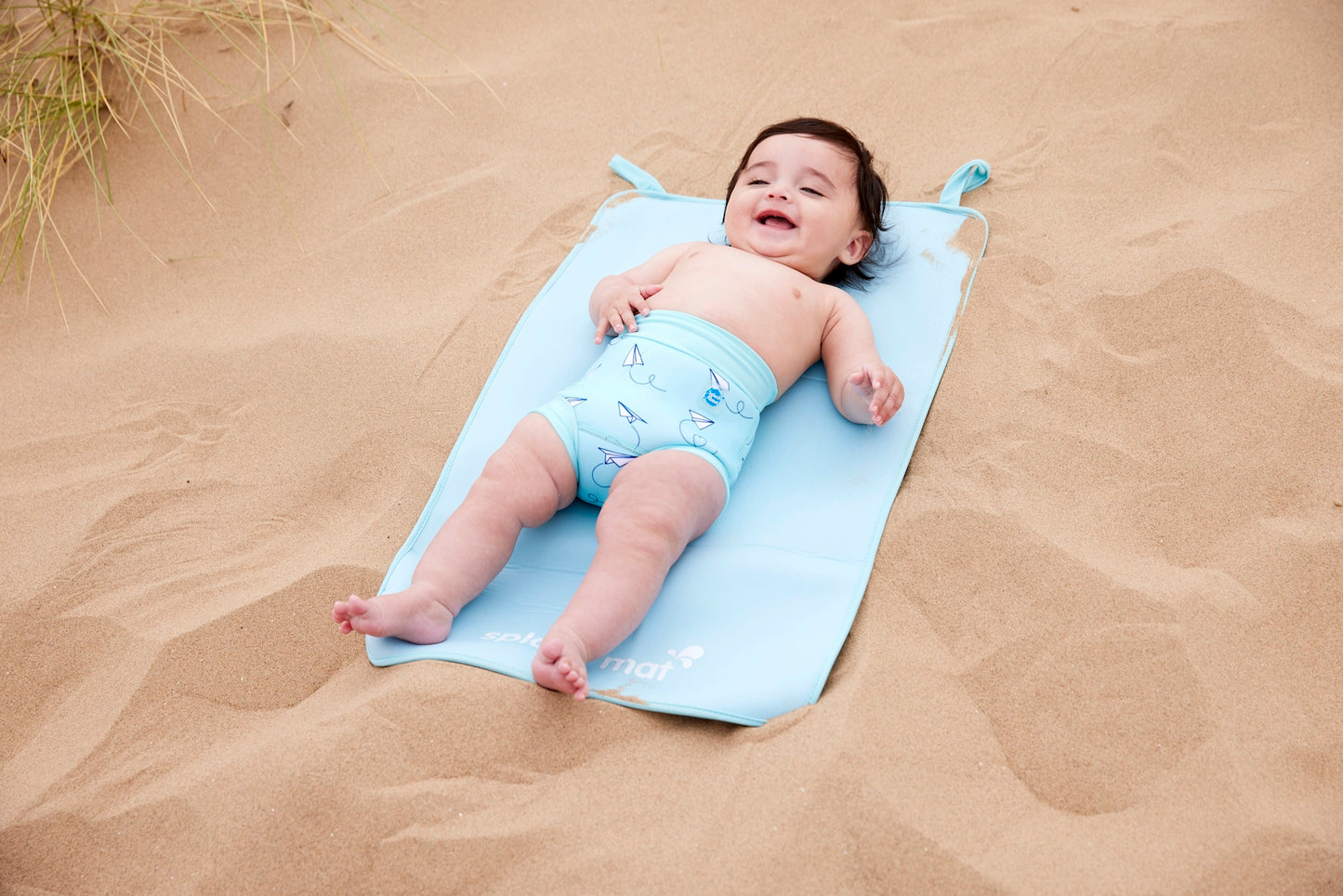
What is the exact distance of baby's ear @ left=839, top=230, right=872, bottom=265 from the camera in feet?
8.43

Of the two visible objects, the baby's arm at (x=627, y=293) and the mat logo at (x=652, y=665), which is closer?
the mat logo at (x=652, y=665)

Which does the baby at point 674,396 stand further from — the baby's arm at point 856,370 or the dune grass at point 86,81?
the dune grass at point 86,81

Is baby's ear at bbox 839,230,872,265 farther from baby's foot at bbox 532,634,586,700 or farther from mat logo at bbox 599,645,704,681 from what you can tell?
baby's foot at bbox 532,634,586,700

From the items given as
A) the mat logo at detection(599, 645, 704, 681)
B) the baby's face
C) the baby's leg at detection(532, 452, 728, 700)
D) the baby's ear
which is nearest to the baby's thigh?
the baby's leg at detection(532, 452, 728, 700)

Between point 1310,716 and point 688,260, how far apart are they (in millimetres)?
1696

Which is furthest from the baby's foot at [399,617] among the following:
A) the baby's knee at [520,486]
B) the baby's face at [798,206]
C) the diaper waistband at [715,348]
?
the baby's face at [798,206]

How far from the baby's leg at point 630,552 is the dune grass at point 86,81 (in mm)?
1978

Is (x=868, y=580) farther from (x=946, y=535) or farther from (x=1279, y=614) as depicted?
(x=1279, y=614)

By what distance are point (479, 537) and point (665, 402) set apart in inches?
20.5

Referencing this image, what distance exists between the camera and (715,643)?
1.88m

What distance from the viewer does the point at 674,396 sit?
2135 mm

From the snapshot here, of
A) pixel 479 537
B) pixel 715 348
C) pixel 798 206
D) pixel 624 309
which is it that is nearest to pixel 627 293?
pixel 624 309

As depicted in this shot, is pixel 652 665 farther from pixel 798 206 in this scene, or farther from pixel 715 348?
pixel 798 206

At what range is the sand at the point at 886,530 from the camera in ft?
5.00
